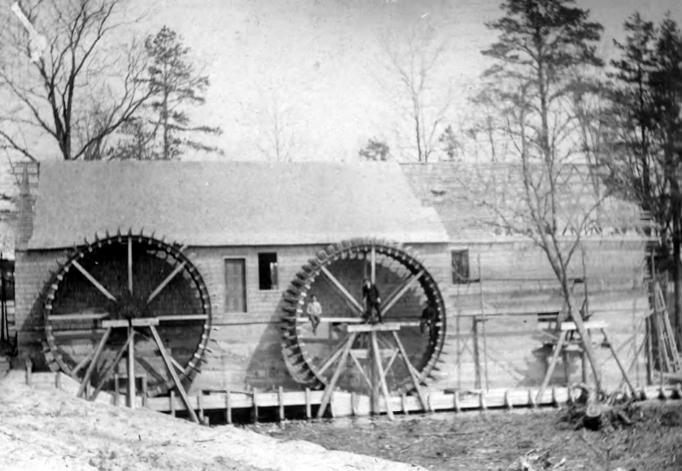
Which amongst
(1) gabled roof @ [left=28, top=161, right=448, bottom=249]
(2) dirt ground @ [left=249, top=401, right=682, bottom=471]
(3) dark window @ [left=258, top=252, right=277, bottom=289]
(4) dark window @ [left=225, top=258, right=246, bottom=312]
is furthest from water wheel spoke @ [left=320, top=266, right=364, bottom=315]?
(2) dirt ground @ [left=249, top=401, right=682, bottom=471]

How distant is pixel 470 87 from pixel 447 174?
7.78 feet

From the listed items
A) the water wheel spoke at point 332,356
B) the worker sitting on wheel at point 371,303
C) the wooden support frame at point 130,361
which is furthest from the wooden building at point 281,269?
the wooden support frame at point 130,361

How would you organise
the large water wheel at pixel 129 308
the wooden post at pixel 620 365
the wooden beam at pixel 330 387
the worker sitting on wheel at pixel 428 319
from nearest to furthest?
the large water wheel at pixel 129 308, the wooden beam at pixel 330 387, the wooden post at pixel 620 365, the worker sitting on wheel at pixel 428 319

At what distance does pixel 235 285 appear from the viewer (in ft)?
68.2

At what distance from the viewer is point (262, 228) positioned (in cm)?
2111

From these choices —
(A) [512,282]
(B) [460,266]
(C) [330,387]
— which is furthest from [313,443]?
(A) [512,282]

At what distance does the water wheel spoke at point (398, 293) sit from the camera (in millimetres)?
21422

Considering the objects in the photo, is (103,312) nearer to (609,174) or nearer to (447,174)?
(447,174)

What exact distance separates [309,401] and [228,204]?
5108mm

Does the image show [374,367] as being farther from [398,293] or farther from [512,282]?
[512,282]

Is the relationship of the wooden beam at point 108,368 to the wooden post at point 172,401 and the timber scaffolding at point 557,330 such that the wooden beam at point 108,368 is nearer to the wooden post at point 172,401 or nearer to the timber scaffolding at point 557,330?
the wooden post at point 172,401

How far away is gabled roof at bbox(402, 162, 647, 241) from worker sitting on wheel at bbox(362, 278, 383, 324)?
3.10 metres

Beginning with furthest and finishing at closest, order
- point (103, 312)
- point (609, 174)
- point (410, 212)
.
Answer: point (609, 174)
point (410, 212)
point (103, 312)

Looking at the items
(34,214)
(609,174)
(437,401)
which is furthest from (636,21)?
(34,214)
